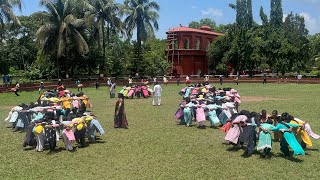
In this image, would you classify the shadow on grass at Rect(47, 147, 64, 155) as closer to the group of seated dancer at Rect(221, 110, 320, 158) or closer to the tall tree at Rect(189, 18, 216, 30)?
the group of seated dancer at Rect(221, 110, 320, 158)

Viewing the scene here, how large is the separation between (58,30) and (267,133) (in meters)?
34.7

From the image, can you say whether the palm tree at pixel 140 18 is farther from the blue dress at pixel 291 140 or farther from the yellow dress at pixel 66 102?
the blue dress at pixel 291 140

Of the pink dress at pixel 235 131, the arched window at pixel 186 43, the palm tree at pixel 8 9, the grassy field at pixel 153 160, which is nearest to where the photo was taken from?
the grassy field at pixel 153 160

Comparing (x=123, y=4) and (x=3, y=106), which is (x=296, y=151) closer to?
(x=3, y=106)

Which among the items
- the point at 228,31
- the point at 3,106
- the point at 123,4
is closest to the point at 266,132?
the point at 3,106

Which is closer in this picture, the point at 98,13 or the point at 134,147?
the point at 134,147

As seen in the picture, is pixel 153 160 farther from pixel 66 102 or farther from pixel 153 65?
pixel 153 65

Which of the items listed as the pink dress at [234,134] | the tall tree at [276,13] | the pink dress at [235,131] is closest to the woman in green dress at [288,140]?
the pink dress at [235,131]

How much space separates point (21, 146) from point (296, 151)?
773cm

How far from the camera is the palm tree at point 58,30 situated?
130 ft

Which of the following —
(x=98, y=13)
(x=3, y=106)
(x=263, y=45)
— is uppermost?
(x=98, y=13)

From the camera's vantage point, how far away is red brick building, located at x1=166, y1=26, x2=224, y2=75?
55906 mm

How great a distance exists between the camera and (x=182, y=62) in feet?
184

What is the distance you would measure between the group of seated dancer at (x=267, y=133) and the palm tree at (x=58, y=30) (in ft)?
105
